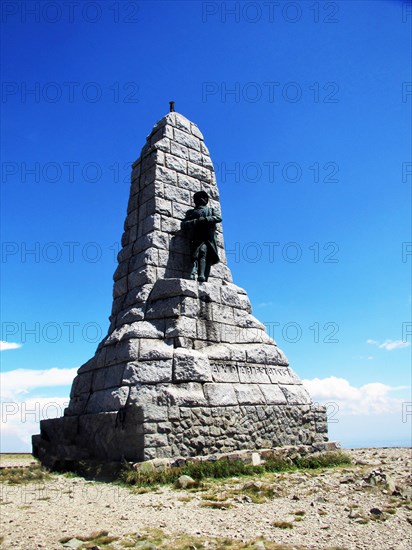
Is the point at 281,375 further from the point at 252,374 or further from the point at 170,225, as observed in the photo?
the point at 170,225

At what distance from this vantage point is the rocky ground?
4105 millimetres

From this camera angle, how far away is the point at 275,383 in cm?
945

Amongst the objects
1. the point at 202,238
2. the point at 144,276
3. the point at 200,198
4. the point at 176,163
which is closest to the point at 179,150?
the point at 176,163

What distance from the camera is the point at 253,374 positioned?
916 centimetres

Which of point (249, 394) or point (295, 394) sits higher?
point (249, 394)

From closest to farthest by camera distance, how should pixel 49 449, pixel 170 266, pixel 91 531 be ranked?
pixel 91 531
pixel 49 449
pixel 170 266

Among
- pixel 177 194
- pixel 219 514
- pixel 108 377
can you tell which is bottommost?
pixel 219 514

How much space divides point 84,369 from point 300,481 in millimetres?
4829

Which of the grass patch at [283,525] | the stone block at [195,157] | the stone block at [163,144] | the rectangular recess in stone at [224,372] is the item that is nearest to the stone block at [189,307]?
the rectangular recess in stone at [224,372]

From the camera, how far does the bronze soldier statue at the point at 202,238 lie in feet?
32.5

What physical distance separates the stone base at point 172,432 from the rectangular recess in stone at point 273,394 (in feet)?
0.37

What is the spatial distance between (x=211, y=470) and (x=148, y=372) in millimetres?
1896

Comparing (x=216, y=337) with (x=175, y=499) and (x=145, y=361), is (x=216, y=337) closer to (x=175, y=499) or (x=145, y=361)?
(x=145, y=361)

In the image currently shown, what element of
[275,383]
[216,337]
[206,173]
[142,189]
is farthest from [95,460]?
[206,173]
